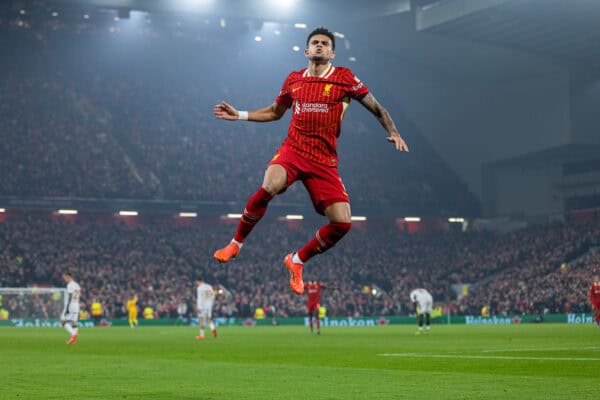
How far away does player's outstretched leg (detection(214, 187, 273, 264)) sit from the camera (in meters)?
11.0

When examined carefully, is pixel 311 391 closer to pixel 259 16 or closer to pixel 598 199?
pixel 259 16

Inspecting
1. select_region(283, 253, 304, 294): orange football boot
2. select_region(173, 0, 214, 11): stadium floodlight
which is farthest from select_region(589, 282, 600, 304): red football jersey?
select_region(283, 253, 304, 294): orange football boot

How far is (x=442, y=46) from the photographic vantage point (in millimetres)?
62500

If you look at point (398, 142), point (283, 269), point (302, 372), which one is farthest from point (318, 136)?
point (283, 269)

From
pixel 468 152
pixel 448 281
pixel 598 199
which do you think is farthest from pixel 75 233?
pixel 598 199

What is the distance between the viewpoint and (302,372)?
1681 cm

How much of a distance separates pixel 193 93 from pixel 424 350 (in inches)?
1867

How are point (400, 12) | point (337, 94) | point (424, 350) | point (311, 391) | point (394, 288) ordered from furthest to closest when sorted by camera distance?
1. point (394, 288)
2. point (400, 12)
3. point (424, 350)
4. point (311, 391)
5. point (337, 94)

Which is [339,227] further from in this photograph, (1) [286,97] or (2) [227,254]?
(1) [286,97]

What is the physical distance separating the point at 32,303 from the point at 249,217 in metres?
41.5

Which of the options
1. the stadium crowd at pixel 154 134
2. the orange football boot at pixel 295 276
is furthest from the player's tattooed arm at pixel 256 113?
the stadium crowd at pixel 154 134

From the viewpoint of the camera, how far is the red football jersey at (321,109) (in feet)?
35.8

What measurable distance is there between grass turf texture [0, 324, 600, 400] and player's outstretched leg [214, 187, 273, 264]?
7.31 ft

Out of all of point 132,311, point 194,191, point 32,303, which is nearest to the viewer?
point 32,303
